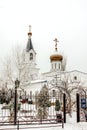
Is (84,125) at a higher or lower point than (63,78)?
lower

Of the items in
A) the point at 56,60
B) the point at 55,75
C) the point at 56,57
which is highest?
the point at 56,57

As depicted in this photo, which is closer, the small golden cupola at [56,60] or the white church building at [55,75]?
the white church building at [55,75]

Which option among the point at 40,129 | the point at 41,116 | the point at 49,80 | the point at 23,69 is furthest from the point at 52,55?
the point at 40,129

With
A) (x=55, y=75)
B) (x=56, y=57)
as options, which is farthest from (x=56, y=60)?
(x=55, y=75)

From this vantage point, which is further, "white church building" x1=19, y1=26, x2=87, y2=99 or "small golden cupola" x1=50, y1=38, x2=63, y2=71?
"small golden cupola" x1=50, y1=38, x2=63, y2=71

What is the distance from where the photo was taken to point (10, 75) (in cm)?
3064

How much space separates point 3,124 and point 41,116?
2331 millimetres

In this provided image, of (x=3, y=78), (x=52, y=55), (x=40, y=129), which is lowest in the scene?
(x=40, y=129)

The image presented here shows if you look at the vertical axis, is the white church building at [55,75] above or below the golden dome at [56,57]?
below

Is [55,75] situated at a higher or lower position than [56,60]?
lower

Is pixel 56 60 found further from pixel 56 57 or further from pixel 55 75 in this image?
pixel 55 75

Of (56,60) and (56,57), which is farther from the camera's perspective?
(56,60)

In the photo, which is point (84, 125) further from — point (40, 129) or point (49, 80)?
point (49, 80)

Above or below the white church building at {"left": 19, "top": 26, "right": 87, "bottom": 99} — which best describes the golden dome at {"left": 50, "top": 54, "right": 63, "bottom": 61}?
above
